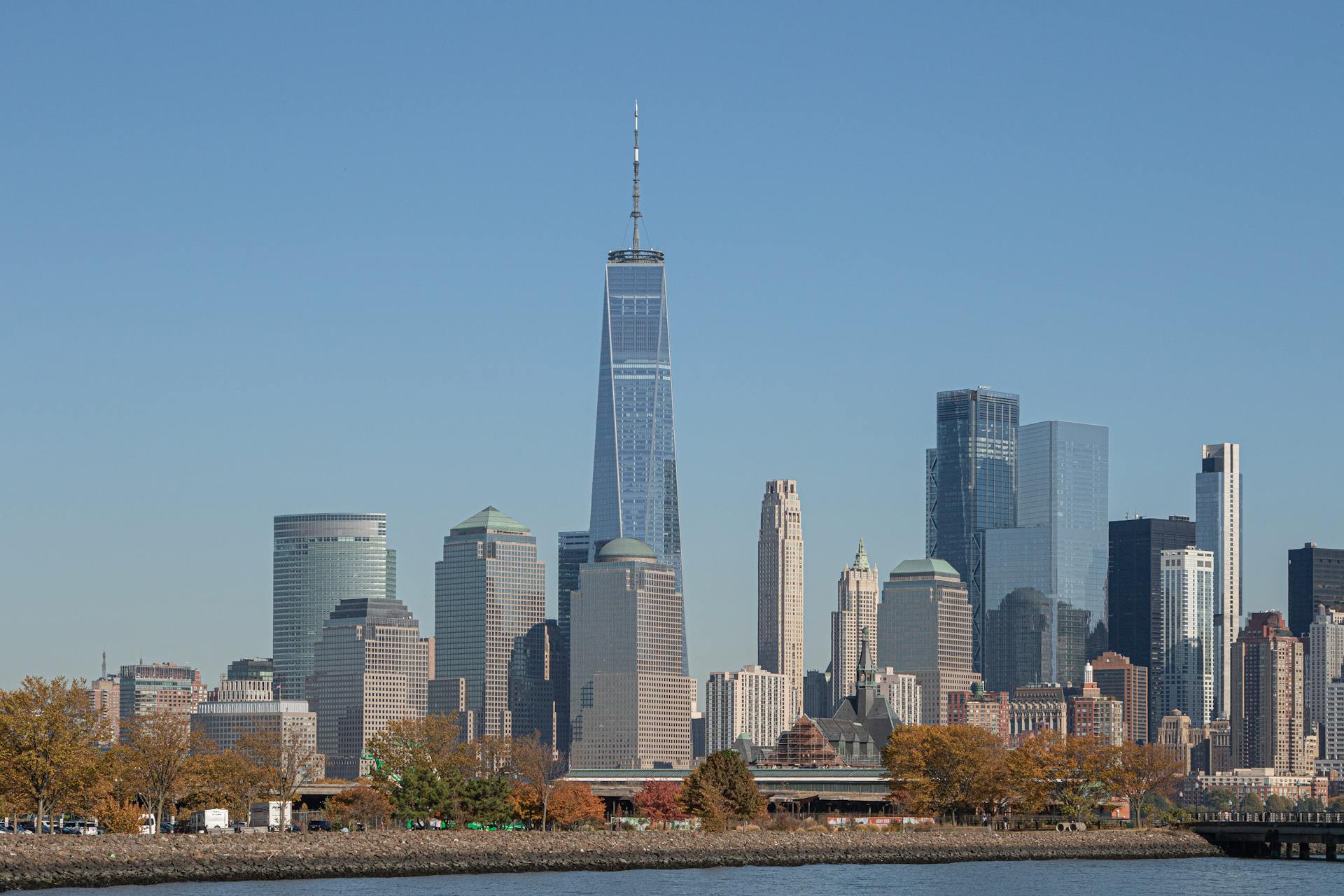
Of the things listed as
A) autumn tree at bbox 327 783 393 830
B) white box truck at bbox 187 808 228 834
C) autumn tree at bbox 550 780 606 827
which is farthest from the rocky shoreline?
autumn tree at bbox 327 783 393 830

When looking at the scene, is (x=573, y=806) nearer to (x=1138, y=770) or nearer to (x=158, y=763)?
(x=158, y=763)

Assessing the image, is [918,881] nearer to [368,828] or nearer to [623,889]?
[623,889]

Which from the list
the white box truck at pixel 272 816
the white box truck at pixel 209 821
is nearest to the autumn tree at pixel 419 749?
the white box truck at pixel 272 816

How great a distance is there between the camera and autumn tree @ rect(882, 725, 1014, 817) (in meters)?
190

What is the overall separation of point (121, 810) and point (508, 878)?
28.1m

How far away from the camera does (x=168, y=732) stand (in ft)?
516

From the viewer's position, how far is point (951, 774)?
626 ft

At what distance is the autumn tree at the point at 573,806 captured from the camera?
173875 mm

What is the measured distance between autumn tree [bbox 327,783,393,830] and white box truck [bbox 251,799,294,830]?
3.86 m

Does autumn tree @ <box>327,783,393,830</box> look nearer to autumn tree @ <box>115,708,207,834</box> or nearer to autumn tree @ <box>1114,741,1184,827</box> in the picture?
autumn tree @ <box>115,708,207,834</box>

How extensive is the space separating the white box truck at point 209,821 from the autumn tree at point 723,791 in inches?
1397

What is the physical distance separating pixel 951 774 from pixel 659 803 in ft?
80.8

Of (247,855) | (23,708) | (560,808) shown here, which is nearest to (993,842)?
(560,808)

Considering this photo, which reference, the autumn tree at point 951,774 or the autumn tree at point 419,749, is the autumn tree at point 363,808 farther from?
the autumn tree at point 951,774
